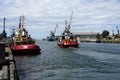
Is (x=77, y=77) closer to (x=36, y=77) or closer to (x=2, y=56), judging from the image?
(x=36, y=77)

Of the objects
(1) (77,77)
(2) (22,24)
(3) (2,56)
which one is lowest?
(1) (77,77)

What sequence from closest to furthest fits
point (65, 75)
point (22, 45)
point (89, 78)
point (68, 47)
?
point (89, 78), point (65, 75), point (22, 45), point (68, 47)

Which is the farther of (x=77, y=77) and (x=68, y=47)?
(x=68, y=47)

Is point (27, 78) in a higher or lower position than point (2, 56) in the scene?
lower

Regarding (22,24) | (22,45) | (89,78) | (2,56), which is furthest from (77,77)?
(22,24)

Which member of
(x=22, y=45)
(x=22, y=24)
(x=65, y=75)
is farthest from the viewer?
(x=22, y=24)

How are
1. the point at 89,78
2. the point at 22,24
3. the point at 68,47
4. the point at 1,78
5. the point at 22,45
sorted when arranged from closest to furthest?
1. the point at 1,78
2. the point at 89,78
3. the point at 22,45
4. the point at 22,24
5. the point at 68,47

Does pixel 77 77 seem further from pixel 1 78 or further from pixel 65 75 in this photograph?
pixel 1 78

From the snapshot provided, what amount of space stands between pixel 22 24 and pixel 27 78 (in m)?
46.4

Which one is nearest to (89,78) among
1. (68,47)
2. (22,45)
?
(22,45)

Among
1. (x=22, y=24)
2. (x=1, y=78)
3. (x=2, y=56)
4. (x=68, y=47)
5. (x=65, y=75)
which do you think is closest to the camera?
(x=1, y=78)

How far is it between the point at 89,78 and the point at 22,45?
3372 cm

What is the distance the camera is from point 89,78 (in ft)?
88.8

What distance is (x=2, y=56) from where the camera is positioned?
25.2 metres
